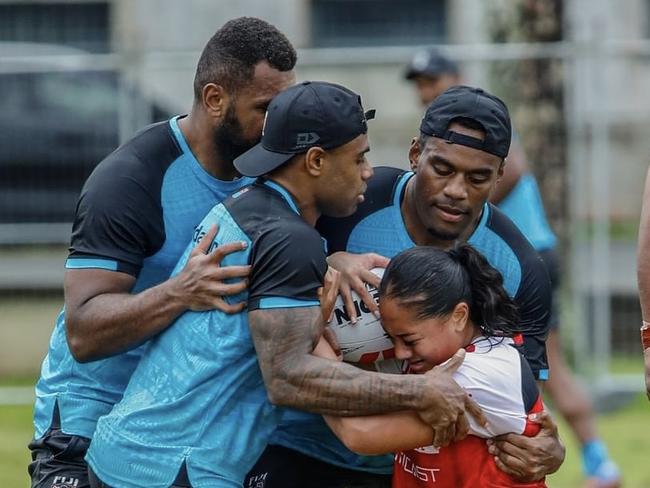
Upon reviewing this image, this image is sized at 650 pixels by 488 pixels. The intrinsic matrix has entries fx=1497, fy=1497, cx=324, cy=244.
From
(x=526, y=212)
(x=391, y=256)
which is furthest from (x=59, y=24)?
(x=391, y=256)

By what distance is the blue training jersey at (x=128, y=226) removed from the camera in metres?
4.56

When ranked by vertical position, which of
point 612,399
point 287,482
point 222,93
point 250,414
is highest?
point 222,93

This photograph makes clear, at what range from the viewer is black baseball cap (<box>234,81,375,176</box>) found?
4.18 metres

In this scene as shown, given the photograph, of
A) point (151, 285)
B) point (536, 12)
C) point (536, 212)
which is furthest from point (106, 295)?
point (536, 12)

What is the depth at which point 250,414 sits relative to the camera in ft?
13.9

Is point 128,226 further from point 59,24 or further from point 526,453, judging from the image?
point 59,24

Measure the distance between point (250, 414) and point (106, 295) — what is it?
2.03 ft

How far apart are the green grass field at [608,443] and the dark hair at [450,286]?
Answer: 4463mm

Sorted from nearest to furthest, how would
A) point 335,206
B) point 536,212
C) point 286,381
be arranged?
point 286,381, point 335,206, point 536,212

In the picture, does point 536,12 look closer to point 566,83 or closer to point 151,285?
point 566,83

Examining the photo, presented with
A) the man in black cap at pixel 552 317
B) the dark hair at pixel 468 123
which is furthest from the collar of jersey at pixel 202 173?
the man in black cap at pixel 552 317

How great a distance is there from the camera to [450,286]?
166 inches

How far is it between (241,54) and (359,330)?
0.97 meters

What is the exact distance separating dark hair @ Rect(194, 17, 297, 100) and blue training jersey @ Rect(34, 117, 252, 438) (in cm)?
22
